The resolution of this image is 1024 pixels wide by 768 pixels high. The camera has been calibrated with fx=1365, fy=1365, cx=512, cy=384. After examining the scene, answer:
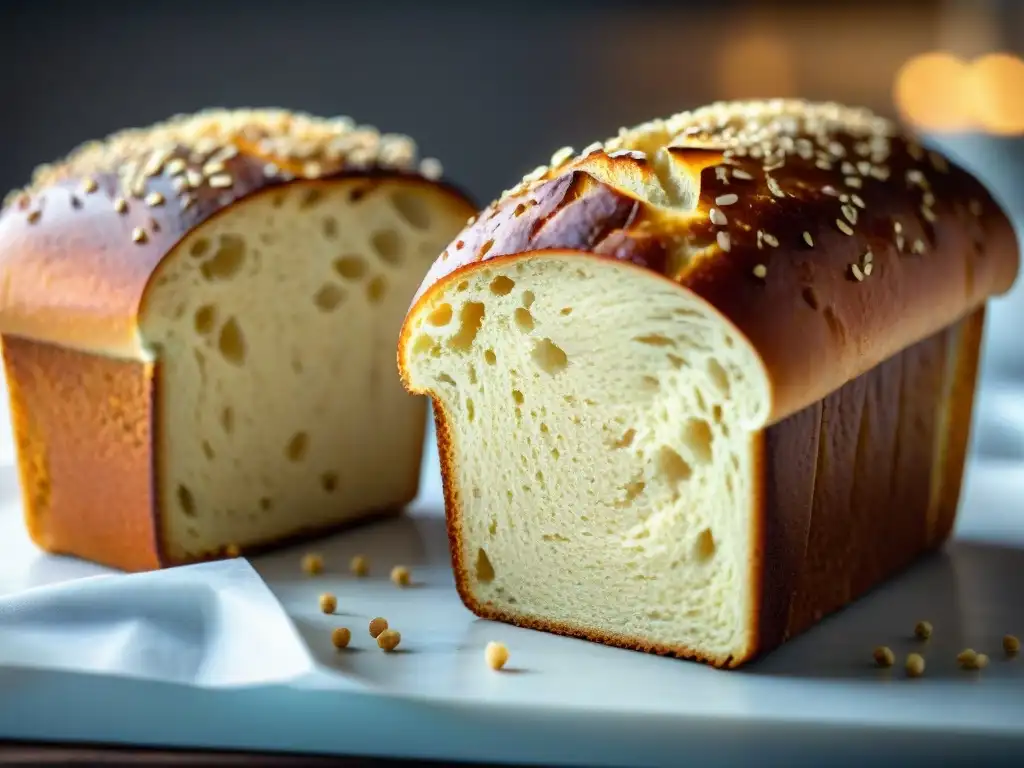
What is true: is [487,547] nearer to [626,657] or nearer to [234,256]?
[626,657]

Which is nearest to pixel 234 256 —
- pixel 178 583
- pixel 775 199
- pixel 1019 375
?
pixel 178 583

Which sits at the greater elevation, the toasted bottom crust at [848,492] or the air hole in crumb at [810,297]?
the air hole in crumb at [810,297]

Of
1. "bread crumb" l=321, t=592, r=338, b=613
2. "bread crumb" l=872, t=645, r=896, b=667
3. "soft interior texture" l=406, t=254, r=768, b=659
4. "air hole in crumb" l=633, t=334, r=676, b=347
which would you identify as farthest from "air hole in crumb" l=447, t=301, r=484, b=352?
"bread crumb" l=872, t=645, r=896, b=667

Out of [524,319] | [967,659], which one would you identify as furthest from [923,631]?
[524,319]

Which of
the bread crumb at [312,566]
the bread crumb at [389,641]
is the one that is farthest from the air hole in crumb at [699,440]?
→ the bread crumb at [312,566]

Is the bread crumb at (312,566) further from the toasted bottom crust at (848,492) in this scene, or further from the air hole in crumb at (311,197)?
the air hole in crumb at (311,197)

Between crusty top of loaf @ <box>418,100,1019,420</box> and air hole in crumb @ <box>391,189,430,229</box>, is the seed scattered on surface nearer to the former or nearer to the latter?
crusty top of loaf @ <box>418,100,1019,420</box>
